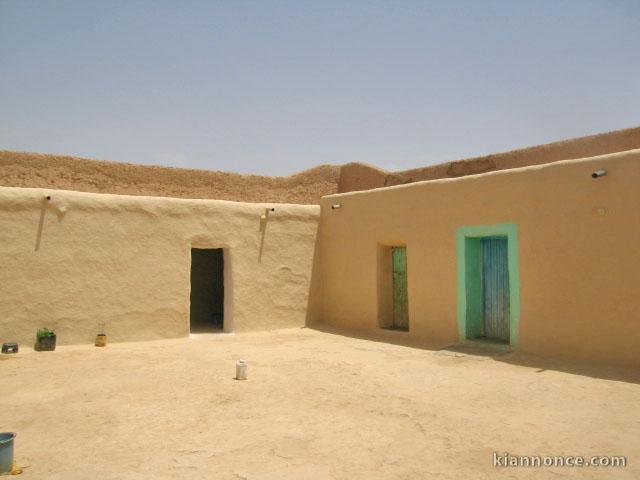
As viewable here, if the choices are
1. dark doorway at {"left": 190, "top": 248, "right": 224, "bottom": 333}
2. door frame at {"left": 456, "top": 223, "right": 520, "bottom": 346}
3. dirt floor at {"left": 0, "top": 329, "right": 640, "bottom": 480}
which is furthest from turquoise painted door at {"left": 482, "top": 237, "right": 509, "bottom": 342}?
dark doorway at {"left": 190, "top": 248, "right": 224, "bottom": 333}

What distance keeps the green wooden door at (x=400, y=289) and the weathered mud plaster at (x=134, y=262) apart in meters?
2.03

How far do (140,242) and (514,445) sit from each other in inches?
302

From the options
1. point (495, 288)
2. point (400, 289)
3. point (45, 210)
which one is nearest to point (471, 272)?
point (495, 288)

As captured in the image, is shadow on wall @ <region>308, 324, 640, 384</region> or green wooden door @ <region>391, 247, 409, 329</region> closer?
shadow on wall @ <region>308, 324, 640, 384</region>

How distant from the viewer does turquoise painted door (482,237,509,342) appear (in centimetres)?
891

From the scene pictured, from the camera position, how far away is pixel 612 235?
279 inches

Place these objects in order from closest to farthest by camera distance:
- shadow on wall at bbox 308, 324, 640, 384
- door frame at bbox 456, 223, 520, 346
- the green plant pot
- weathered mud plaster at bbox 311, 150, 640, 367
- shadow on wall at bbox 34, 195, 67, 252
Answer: shadow on wall at bbox 308, 324, 640, 384
weathered mud plaster at bbox 311, 150, 640, 367
door frame at bbox 456, 223, 520, 346
the green plant pot
shadow on wall at bbox 34, 195, 67, 252

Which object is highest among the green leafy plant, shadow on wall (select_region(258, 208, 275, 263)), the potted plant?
shadow on wall (select_region(258, 208, 275, 263))

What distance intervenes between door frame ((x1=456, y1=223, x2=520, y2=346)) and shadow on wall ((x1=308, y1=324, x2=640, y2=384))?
412 millimetres

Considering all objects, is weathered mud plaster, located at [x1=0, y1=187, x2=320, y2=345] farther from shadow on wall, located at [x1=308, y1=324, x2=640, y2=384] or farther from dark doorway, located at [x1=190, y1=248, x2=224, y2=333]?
dark doorway, located at [x1=190, y1=248, x2=224, y2=333]

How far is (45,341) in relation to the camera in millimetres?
8688

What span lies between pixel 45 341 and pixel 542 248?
8.14 m

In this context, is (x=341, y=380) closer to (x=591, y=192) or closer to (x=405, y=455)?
(x=405, y=455)

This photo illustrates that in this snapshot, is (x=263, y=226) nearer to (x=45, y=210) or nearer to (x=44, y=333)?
(x=45, y=210)
